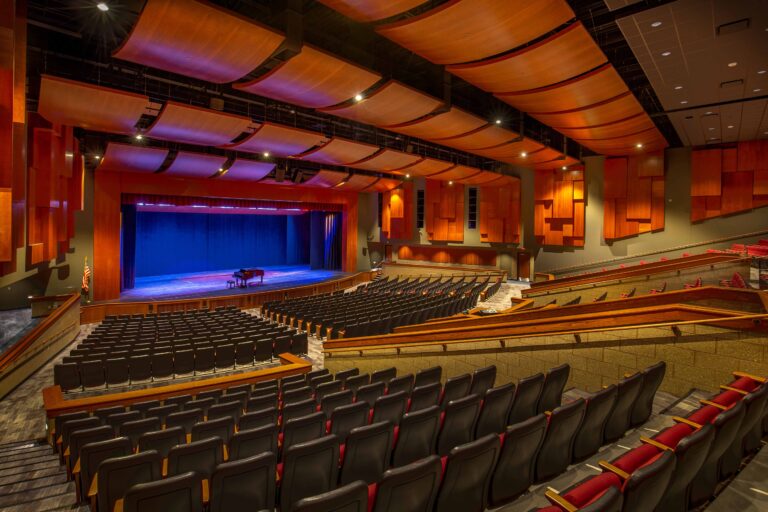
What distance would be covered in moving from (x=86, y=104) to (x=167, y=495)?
7.38 meters

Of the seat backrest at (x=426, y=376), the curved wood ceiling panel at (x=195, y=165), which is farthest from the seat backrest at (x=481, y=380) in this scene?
the curved wood ceiling panel at (x=195, y=165)

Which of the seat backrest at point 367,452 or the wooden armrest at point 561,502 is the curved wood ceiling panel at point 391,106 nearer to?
the seat backrest at point 367,452

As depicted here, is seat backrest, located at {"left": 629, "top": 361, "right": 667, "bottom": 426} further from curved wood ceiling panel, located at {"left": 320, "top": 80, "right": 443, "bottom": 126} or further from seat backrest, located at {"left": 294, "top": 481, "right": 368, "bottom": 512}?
curved wood ceiling panel, located at {"left": 320, "top": 80, "right": 443, "bottom": 126}

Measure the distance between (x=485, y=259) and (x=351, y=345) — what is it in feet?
40.1

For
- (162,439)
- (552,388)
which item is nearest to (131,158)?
(162,439)

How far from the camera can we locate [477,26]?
17.2 feet

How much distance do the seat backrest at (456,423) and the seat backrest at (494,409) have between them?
7 cm

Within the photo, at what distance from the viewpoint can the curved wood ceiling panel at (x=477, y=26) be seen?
192 inches

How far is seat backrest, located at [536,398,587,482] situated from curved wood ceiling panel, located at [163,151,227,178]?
444 inches

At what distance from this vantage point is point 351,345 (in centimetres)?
606

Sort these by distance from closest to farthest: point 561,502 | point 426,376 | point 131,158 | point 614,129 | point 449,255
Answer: point 561,502
point 426,376
point 614,129
point 131,158
point 449,255

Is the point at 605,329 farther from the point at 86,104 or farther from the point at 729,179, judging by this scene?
the point at 729,179

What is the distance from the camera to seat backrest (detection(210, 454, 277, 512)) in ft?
6.59

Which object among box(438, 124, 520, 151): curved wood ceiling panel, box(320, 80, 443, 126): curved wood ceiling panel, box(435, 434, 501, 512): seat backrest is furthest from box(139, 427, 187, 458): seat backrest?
box(438, 124, 520, 151): curved wood ceiling panel
